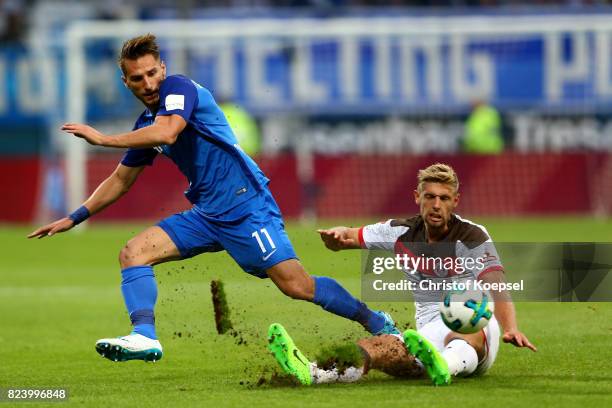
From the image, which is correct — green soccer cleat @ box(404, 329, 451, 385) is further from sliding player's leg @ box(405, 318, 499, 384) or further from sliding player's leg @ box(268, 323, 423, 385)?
sliding player's leg @ box(268, 323, 423, 385)

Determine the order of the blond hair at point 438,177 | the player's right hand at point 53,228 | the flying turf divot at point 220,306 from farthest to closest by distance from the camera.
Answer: the flying turf divot at point 220,306 → the player's right hand at point 53,228 → the blond hair at point 438,177

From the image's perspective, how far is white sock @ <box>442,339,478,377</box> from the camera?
7.53 metres

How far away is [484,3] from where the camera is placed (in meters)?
26.6

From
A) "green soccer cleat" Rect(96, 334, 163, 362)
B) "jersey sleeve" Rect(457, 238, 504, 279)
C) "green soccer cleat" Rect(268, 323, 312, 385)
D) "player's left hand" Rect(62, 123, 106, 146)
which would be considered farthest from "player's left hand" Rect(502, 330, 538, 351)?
"player's left hand" Rect(62, 123, 106, 146)

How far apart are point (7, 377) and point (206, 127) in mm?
2110

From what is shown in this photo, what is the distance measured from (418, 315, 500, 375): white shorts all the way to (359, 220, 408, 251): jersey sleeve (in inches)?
20.8

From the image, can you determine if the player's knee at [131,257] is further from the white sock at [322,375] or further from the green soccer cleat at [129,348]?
the white sock at [322,375]

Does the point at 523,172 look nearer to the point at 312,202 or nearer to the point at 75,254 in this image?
the point at 312,202

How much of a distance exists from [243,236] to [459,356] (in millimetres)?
1535

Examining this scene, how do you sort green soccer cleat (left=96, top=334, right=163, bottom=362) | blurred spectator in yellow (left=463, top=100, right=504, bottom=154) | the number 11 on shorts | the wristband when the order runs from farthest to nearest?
blurred spectator in yellow (left=463, top=100, right=504, bottom=154), the wristband, the number 11 on shorts, green soccer cleat (left=96, top=334, right=163, bottom=362)

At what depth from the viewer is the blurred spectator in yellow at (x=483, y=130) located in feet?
79.6

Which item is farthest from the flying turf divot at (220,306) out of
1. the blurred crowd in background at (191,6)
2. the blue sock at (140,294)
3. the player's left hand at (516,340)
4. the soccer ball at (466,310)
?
the blurred crowd in background at (191,6)

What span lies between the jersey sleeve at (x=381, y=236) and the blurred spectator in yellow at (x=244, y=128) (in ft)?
49.5

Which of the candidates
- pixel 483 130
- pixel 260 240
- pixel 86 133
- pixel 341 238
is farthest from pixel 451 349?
pixel 483 130
